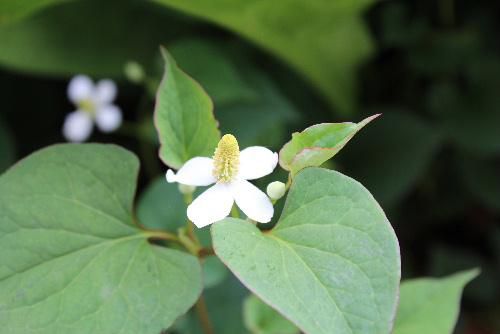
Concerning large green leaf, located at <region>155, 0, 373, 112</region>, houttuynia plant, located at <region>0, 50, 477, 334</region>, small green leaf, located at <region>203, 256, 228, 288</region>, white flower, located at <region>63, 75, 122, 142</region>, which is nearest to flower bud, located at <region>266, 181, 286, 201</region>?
houttuynia plant, located at <region>0, 50, 477, 334</region>

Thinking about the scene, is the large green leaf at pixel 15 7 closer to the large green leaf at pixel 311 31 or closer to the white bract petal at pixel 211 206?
the large green leaf at pixel 311 31

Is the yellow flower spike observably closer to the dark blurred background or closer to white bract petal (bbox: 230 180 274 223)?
white bract petal (bbox: 230 180 274 223)

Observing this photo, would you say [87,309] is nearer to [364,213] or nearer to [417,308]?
[364,213]

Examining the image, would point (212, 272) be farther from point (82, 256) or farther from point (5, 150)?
point (5, 150)

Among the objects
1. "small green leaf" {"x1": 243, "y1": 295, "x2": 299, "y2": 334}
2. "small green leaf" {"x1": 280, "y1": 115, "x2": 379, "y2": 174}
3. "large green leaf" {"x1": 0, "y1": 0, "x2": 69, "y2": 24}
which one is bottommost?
"small green leaf" {"x1": 243, "y1": 295, "x2": 299, "y2": 334}

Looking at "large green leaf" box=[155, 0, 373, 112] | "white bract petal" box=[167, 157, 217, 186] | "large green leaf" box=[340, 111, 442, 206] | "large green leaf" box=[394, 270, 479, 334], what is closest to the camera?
"white bract petal" box=[167, 157, 217, 186]

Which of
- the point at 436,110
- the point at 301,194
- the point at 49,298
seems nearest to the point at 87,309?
the point at 49,298

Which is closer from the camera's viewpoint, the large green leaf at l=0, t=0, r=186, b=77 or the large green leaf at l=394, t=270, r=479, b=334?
the large green leaf at l=394, t=270, r=479, b=334
